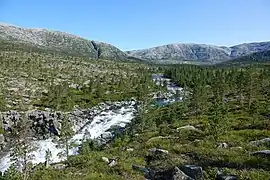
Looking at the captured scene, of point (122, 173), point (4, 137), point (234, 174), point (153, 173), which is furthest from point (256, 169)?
point (4, 137)

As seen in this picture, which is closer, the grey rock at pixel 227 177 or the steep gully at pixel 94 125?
the grey rock at pixel 227 177

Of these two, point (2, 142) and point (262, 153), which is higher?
point (262, 153)

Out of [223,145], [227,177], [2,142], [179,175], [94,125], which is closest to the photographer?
[179,175]

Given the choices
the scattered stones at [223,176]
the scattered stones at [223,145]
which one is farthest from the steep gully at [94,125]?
the scattered stones at [223,176]

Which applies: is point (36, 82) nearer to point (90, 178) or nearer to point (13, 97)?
point (13, 97)

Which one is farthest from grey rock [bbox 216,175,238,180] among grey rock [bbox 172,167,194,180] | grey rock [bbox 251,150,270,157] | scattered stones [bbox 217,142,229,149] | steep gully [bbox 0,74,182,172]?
steep gully [bbox 0,74,182,172]

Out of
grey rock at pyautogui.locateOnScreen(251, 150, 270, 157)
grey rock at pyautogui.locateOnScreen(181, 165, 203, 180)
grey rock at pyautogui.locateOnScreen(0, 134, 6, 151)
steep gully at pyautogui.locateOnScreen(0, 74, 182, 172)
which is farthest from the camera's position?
grey rock at pyautogui.locateOnScreen(0, 134, 6, 151)

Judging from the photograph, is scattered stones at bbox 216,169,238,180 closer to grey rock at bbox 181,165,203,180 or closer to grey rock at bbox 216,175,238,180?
grey rock at bbox 216,175,238,180

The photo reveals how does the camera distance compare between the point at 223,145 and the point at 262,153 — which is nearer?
the point at 262,153

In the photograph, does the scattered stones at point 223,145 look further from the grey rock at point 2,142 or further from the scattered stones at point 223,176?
the grey rock at point 2,142

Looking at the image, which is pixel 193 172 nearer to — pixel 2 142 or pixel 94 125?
pixel 2 142

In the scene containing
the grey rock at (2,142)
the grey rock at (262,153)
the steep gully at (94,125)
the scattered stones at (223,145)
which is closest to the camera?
the grey rock at (262,153)

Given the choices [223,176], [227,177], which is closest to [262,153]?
[223,176]
